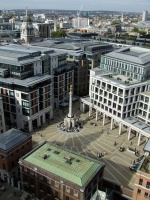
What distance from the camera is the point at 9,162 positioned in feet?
253

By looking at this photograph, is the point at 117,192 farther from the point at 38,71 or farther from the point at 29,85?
the point at 38,71

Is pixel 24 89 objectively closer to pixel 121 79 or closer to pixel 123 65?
pixel 121 79

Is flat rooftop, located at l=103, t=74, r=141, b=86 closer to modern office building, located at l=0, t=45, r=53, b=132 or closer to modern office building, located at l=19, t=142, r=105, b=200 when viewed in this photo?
modern office building, located at l=0, t=45, r=53, b=132

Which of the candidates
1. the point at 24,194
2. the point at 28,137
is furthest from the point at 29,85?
the point at 24,194

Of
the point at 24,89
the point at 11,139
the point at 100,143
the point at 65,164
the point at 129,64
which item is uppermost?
the point at 129,64

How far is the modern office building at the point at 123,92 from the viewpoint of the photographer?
107 meters

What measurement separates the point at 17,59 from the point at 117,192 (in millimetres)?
71953

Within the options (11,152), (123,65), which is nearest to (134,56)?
(123,65)

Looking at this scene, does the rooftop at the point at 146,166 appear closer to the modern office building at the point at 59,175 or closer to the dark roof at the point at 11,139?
the modern office building at the point at 59,175

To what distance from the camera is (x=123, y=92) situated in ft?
347

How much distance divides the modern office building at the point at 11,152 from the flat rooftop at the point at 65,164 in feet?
25.4

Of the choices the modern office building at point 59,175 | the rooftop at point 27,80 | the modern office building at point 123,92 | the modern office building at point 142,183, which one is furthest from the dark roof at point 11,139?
the modern office building at point 123,92

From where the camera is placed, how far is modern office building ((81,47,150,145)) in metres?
107

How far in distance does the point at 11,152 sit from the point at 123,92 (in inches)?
2179
